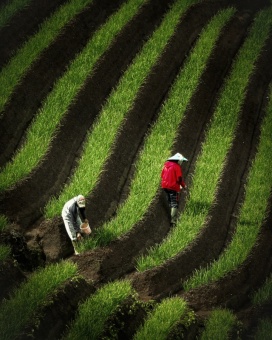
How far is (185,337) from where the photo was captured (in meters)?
14.0

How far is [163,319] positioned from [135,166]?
178 inches

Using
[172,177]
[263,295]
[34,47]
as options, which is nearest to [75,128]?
[34,47]

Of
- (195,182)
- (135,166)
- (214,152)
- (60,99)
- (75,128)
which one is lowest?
(214,152)

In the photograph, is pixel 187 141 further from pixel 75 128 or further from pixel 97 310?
pixel 97 310

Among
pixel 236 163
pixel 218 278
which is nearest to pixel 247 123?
pixel 236 163

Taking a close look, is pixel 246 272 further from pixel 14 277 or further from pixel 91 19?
pixel 91 19

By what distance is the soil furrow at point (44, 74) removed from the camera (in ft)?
58.0

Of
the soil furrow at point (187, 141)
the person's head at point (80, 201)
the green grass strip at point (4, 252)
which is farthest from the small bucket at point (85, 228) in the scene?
the green grass strip at point (4, 252)

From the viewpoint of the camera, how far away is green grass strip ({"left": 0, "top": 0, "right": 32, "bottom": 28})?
20781 millimetres

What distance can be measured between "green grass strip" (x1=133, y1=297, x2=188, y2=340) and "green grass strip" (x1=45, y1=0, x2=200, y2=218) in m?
2.72

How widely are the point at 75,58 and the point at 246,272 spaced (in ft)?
23.1

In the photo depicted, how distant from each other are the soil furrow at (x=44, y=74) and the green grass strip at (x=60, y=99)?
20 cm

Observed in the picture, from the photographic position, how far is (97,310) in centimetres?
1365

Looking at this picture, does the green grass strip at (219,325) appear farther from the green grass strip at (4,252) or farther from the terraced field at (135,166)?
the green grass strip at (4,252)
